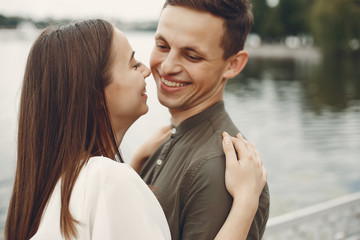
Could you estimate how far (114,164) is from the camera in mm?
1380

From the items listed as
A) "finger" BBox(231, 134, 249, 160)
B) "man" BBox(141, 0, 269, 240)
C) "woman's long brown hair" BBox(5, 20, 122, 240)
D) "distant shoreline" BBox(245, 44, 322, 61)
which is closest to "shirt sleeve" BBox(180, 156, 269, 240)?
"man" BBox(141, 0, 269, 240)

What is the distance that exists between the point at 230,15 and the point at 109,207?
1094mm

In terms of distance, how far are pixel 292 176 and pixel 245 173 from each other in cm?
923

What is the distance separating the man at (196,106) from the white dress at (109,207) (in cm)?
31

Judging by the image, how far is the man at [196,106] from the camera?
1669mm

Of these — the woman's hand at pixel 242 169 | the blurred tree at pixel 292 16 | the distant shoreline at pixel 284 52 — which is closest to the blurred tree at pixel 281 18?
the blurred tree at pixel 292 16

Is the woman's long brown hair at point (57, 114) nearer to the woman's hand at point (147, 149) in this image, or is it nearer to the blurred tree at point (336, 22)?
the woman's hand at point (147, 149)

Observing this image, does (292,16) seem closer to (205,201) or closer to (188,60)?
(188,60)

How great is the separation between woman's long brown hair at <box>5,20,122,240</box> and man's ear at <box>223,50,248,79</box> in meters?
0.67

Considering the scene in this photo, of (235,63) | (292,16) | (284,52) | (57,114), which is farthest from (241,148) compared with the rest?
(292,16)

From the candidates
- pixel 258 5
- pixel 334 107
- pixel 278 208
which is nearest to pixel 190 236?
pixel 278 208

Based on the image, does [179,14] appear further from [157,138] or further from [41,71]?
[157,138]

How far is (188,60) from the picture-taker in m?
1.96

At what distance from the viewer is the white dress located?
133 centimetres
